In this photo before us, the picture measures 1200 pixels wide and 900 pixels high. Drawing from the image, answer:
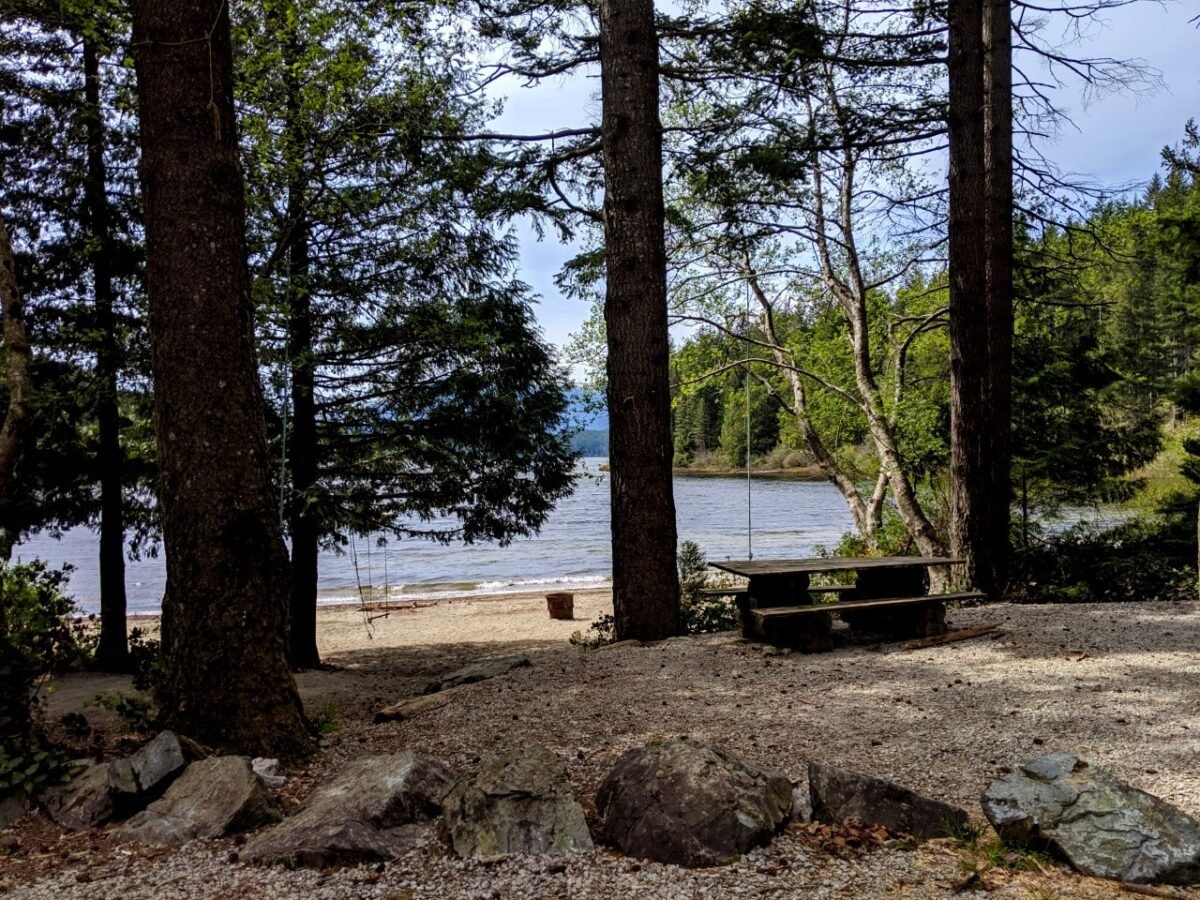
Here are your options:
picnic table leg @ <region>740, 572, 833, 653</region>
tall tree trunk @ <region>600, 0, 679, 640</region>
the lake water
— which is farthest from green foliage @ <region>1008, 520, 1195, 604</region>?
the lake water

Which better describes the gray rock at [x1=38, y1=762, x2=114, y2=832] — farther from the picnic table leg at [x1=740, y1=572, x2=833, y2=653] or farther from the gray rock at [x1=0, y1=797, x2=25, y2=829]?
the picnic table leg at [x1=740, y1=572, x2=833, y2=653]

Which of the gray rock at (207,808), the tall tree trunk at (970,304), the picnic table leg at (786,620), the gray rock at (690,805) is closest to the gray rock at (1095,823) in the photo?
the gray rock at (690,805)

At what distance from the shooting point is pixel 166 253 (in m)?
3.79

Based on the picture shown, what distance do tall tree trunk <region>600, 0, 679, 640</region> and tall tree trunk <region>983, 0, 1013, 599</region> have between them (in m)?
3.81

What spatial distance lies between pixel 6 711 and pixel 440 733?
2080mm

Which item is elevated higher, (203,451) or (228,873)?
(203,451)

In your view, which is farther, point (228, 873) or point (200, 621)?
point (200, 621)

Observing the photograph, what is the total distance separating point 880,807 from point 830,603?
3.32 metres

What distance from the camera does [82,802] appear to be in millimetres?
3266

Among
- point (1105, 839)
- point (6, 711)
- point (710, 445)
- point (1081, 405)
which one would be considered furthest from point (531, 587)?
point (710, 445)

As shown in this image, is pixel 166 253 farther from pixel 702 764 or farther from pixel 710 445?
pixel 710 445

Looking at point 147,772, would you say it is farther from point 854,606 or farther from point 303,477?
point 303,477

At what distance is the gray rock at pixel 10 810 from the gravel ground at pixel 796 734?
0.10m

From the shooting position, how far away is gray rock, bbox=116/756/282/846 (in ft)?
9.69
